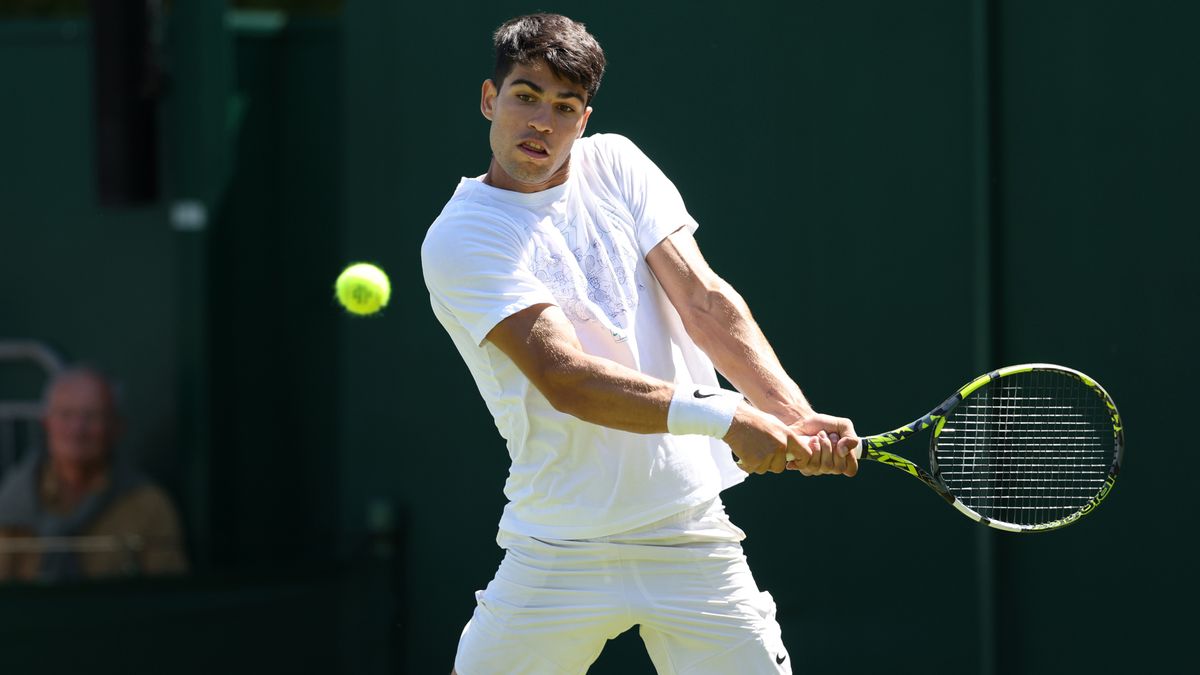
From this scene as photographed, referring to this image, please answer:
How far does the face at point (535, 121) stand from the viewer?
3145 mm

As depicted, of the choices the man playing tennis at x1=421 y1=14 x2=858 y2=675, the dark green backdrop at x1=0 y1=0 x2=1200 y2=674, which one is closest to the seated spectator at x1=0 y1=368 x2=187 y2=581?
the dark green backdrop at x1=0 y1=0 x2=1200 y2=674

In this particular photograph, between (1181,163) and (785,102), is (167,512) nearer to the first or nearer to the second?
(785,102)

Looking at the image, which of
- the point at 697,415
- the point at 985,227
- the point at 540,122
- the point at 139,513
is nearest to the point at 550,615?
the point at 697,415

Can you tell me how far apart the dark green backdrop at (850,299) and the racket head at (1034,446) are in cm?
28

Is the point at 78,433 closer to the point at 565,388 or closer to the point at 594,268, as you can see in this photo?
the point at 594,268

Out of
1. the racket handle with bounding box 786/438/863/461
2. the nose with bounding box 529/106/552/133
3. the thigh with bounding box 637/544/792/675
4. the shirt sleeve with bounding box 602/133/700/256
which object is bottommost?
the thigh with bounding box 637/544/792/675

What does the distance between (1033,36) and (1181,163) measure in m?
0.52

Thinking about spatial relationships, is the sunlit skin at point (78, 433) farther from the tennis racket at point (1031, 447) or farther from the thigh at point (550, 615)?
the tennis racket at point (1031, 447)

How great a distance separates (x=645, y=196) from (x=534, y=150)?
28 centimetres

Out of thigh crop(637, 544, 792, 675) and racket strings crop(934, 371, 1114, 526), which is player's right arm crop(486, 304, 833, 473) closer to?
thigh crop(637, 544, 792, 675)

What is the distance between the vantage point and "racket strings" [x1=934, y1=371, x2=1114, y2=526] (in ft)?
12.1

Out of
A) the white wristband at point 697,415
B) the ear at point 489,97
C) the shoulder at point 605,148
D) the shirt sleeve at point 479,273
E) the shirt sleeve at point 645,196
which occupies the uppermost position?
the ear at point 489,97

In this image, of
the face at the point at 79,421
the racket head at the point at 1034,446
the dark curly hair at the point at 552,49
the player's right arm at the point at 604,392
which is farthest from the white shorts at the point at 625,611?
the face at the point at 79,421

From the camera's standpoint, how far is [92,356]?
595 cm
